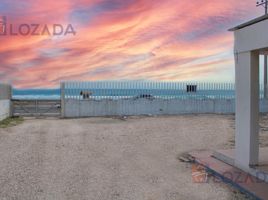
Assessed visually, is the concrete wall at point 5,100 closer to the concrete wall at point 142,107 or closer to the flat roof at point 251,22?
the concrete wall at point 142,107

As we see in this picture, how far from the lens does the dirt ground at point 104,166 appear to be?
591 centimetres

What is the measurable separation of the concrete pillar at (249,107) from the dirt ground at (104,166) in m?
1.07

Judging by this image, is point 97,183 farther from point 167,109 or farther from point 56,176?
point 167,109

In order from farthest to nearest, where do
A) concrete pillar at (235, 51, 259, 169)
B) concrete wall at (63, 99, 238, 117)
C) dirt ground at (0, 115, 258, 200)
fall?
concrete wall at (63, 99, 238, 117) < concrete pillar at (235, 51, 259, 169) < dirt ground at (0, 115, 258, 200)

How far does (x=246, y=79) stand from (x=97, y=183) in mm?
3622

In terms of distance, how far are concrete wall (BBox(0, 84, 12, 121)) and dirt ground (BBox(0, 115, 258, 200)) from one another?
20.9ft

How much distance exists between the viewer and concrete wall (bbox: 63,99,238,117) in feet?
71.2

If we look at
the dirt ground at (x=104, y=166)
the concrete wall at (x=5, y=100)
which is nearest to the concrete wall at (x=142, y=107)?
the concrete wall at (x=5, y=100)

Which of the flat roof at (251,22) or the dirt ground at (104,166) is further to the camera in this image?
the flat roof at (251,22)

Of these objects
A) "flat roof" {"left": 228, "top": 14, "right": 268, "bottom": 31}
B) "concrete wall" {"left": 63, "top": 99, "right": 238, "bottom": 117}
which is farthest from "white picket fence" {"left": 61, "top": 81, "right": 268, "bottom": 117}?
"flat roof" {"left": 228, "top": 14, "right": 268, "bottom": 31}

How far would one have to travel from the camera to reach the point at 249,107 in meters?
6.91

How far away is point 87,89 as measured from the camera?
21.9 m

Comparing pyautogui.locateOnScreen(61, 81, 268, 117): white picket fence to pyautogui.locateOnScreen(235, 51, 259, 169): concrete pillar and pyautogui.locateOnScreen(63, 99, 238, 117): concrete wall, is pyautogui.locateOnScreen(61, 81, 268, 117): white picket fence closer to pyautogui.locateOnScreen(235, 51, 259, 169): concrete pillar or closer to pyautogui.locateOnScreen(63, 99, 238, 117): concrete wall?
pyautogui.locateOnScreen(63, 99, 238, 117): concrete wall

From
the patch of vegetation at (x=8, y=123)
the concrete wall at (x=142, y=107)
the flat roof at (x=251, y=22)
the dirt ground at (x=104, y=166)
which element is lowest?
the dirt ground at (x=104, y=166)
